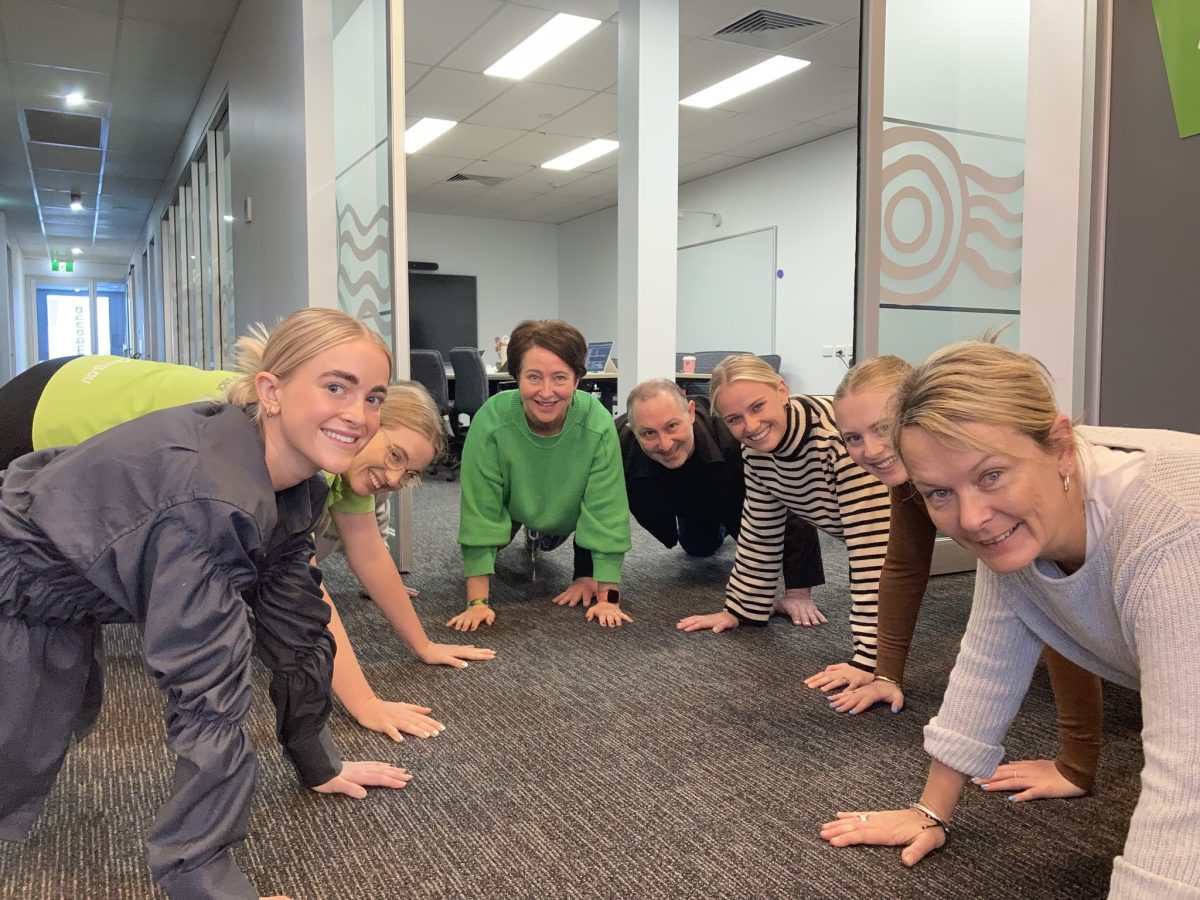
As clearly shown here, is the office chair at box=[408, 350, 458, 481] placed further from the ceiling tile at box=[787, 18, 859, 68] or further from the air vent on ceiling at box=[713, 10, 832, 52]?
the ceiling tile at box=[787, 18, 859, 68]

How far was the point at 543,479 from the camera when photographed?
2398 mm

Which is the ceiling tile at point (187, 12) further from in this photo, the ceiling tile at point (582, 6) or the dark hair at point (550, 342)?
A: the dark hair at point (550, 342)

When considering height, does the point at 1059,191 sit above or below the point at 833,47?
below

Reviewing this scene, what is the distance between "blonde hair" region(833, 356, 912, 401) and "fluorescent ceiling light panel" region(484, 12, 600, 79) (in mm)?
3666

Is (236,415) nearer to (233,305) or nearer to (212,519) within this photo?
(212,519)

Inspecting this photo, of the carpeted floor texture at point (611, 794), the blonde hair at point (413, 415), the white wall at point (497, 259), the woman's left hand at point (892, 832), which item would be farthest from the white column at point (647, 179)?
the white wall at point (497, 259)

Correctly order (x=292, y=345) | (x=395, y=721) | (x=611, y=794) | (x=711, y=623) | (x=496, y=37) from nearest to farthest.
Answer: (x=292, y=345), (x=611, y=794), (x=395, y=721), (x=711, y=623), (x=496, y=37)

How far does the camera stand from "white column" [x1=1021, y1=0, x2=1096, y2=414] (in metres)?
2.38

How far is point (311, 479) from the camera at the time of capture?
3.91ft

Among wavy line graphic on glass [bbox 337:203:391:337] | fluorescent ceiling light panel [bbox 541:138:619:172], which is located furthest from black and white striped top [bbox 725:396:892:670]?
fluorescent ceiling light panel [bbox 541:138:619:172]

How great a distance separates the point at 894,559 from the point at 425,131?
20.2ft

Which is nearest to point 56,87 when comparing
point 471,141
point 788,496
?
point 471,141

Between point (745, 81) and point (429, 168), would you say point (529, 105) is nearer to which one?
point (745, 81)

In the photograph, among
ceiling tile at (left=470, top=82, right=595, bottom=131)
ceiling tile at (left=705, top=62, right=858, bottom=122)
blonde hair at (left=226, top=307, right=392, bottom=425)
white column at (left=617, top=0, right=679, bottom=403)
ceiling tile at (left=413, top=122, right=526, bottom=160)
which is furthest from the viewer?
ceiling tile at (left=413, top=122, right=526, bottom=160)
